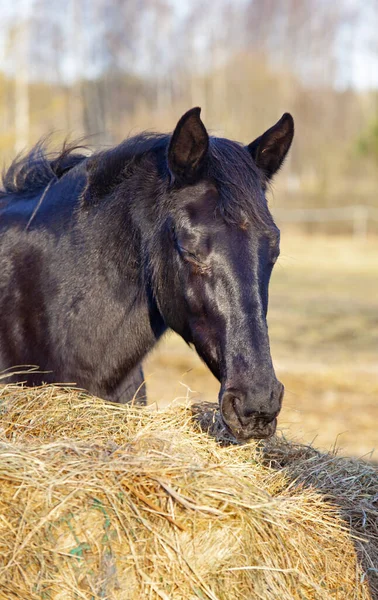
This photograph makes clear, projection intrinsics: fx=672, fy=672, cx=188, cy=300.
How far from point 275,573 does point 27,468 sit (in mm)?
921

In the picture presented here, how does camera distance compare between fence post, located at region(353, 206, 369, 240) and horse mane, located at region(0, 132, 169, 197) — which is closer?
horse mane, located at region(0, 132, 169, 197)

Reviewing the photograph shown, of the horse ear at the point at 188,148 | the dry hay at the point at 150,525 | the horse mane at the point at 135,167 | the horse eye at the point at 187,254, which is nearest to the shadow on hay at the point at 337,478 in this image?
the dry hay at the point at 150,525

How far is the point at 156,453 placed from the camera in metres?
2.40

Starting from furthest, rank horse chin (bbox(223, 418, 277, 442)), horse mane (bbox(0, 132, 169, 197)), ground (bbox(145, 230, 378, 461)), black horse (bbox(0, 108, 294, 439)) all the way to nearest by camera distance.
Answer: ground (bbox(145, 230, 378, 461))
horse mane (bbox(0, 132, 169, 197))
black horse (bbox(0, 108, 294, 439))
horse chin (bbox(223, 418, 277, 442))

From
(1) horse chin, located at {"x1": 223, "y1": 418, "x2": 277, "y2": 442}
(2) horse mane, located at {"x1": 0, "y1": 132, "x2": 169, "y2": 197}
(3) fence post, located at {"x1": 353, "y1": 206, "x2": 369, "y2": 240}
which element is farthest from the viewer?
(3) fence post, located at {"x1": 353, "y1": 206, "x2": 369, "y2": 240}

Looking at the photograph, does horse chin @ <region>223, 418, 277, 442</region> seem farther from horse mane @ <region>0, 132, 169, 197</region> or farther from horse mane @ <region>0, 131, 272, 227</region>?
horse mane @ <region>0, 132, 169, 197</region>

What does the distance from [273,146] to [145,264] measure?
3.05 ft

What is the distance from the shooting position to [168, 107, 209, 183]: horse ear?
305cm

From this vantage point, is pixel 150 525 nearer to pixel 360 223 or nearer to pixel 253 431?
pixel 253 431

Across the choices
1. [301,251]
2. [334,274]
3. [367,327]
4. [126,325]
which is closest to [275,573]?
[126,325]

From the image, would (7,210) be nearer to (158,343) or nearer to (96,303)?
(96,303)

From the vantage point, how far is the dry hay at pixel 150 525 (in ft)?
6.91

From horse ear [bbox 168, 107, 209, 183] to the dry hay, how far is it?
1.21 metres

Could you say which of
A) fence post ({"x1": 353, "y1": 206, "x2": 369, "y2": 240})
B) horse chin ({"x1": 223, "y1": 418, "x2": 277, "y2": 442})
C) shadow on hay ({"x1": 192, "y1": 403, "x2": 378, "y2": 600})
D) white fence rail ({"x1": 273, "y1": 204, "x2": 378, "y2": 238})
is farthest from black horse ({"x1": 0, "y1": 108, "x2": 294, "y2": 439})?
white fence rail ({"x1": 273, "y1": 204, "x2": 378, "y2": 238})
